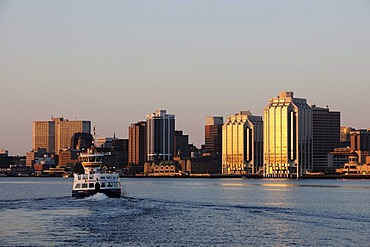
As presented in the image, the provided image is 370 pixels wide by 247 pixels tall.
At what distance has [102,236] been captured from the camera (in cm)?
6325

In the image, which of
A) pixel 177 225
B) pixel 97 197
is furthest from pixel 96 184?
pixel 177 225

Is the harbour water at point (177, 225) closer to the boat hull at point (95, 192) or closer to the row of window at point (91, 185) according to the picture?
the boat hull at point (95, 192)

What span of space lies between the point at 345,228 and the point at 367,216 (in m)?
15.1

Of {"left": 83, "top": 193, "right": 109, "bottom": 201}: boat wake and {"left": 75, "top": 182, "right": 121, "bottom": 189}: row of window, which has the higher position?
{"left": 75, "top": 182, "right": 121, "bottom": 189}: row of window

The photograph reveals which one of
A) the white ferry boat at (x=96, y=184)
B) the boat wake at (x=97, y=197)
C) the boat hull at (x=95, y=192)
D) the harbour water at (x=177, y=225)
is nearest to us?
the harbour water at (x=177, y=225)

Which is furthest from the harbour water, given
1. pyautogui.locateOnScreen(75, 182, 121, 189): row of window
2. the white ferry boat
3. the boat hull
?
pyautogui.locateOnScreen(75, 182, 121, 189): row of window

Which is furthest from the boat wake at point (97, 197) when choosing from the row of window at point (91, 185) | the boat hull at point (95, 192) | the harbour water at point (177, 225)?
the harbour water at point (177, 225)

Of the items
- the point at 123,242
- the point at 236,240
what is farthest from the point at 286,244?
the point at 123,242

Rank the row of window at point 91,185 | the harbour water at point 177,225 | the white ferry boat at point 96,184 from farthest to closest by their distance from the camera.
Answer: the row of window at point 91,185 < the white ferry boat at point 96,184 < the harbour water at point 177,225

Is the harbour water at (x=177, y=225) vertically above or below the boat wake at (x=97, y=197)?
below

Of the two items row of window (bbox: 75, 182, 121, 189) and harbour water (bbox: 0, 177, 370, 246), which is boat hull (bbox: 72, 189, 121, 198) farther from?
harbour water (bbox: 0, 177, 370, 246)

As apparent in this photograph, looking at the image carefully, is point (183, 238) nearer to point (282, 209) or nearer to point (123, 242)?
point (123, 242)

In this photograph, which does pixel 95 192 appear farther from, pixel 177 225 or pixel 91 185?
pixel 177 225

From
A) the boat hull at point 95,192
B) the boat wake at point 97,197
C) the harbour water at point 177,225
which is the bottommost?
the harbour water at point 177,225
